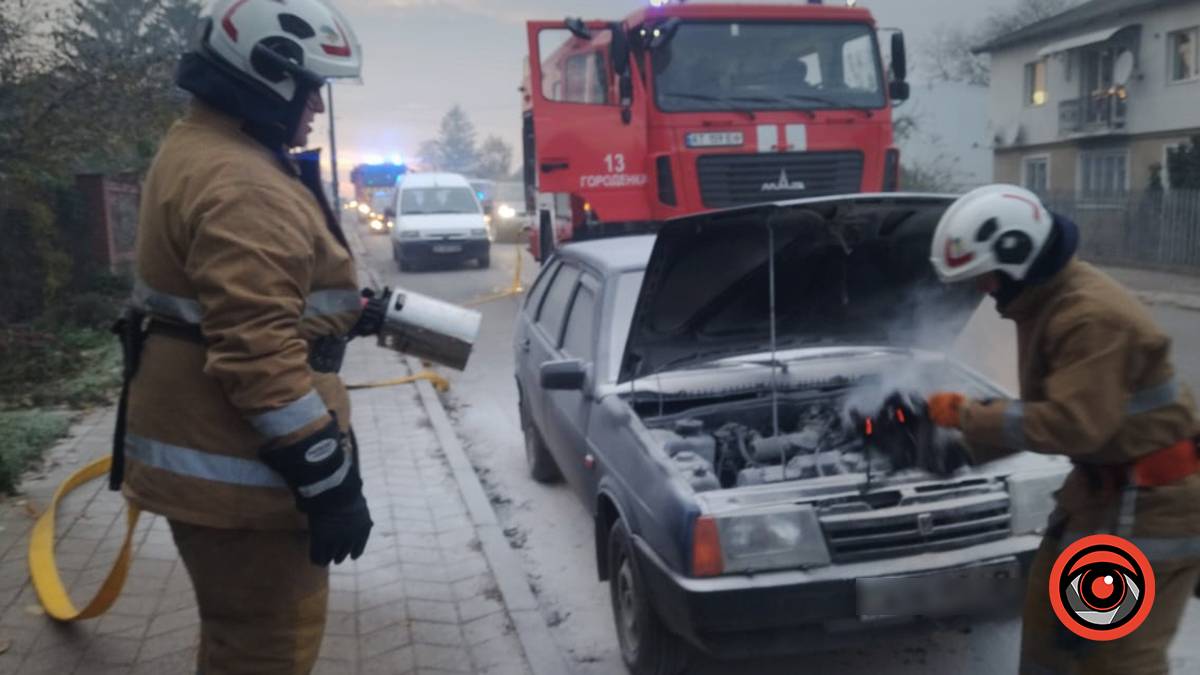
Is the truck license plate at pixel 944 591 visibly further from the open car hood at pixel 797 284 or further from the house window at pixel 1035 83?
the house window at pixel 1035 83

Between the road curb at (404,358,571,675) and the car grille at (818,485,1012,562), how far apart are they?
1.22 m

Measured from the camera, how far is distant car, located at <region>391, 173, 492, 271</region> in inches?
888

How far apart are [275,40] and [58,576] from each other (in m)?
3.08

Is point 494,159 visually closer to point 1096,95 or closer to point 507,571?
point 1096,95

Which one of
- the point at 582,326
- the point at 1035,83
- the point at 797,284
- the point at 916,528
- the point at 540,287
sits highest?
the point at 1035,83

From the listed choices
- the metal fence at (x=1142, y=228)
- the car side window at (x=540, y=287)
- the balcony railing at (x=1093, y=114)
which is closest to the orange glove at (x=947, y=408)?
the car side window at (x=540, y=287)

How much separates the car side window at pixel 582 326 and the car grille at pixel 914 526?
181cm

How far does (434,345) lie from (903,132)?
3472 cm

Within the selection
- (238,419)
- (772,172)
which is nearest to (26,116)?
(772,172)

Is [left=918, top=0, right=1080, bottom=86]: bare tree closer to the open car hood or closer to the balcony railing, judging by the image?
the balcony railing

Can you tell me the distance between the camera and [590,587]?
5.13 m

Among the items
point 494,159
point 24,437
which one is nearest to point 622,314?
point 24,437

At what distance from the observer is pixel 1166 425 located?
268 centimetres

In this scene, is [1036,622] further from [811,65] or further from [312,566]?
[811,65]
